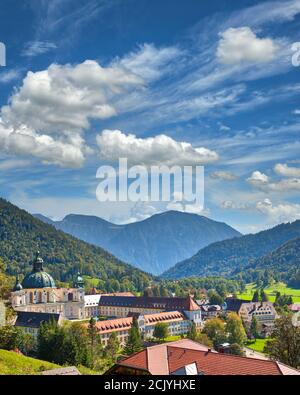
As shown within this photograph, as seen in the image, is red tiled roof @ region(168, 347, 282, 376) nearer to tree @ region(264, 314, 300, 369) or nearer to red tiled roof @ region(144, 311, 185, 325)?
tree @ region(264, 314, 300, 369)

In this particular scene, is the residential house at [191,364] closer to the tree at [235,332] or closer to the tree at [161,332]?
the tree at [235,332]

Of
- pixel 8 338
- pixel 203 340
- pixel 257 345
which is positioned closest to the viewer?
pixel 8 338

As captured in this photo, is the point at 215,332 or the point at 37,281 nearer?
the point at 215,332

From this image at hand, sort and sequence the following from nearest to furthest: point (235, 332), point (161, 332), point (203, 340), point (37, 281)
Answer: point (203, 340), point (235, 332), point (161, 332), point (37, 281)

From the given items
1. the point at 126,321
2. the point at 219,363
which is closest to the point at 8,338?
the point at 219,363

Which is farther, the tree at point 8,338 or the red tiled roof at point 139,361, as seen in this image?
the tree at point 8,338

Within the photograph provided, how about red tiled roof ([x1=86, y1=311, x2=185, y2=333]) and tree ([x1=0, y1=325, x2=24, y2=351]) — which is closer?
tree ([x1=0, y1=325, x2=24, y2=351])

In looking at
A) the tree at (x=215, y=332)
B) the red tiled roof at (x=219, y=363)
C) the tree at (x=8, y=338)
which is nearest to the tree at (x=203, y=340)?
the tree at (x=215, y=332)

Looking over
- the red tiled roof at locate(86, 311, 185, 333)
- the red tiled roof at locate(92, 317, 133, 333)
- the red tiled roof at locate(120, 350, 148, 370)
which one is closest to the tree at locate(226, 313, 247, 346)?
the red tiled roof at locate(86, 311, 185, 333)

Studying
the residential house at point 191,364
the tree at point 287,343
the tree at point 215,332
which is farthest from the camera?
the tree at point 215,332

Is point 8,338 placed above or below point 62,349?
above

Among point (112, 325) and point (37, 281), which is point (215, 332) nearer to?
point (112, 325)

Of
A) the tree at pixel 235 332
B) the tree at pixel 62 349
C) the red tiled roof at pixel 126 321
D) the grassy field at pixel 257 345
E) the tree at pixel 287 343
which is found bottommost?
the grassy field at pixel 257 345
